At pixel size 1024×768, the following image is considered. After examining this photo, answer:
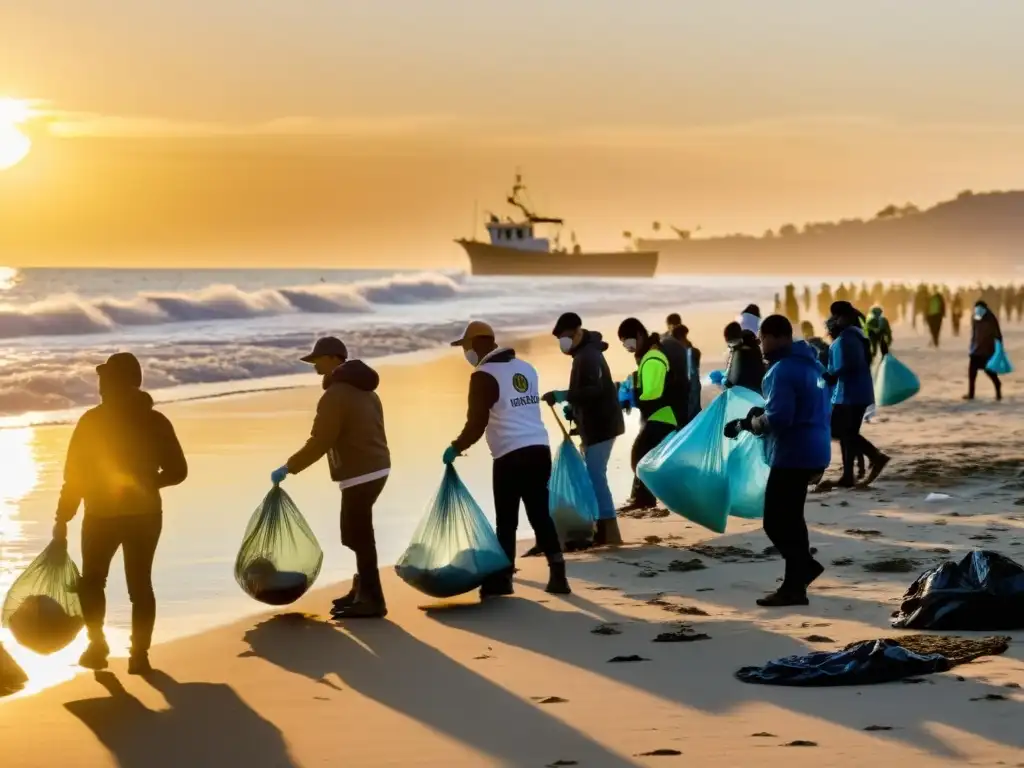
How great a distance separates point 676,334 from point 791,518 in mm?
4581

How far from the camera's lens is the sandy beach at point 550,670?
527cm

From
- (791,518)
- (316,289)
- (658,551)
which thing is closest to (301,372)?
(658,551)

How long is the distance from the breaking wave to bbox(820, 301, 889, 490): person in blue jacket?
3035cm

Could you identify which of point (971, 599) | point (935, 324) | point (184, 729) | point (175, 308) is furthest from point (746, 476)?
point (175, 308)

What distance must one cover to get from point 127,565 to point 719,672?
8.48 ft

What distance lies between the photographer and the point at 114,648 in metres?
7.04

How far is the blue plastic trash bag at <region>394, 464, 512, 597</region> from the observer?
784cm

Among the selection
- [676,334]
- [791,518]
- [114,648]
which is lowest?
[114,648]

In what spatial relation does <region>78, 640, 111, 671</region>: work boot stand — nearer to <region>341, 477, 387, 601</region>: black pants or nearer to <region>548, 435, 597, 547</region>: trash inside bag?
<region>341, 477, 387, 601</region>: black pants

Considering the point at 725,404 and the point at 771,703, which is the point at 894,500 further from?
the point at 771,703

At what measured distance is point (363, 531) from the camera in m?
7.58

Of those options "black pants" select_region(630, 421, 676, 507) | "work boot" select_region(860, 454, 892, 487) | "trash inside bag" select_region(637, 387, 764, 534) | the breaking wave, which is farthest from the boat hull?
"trash inside bag" select_region(637, 387, 764, 534)

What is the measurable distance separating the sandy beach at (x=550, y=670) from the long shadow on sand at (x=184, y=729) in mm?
12

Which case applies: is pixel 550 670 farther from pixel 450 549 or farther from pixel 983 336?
pixel 983 336
